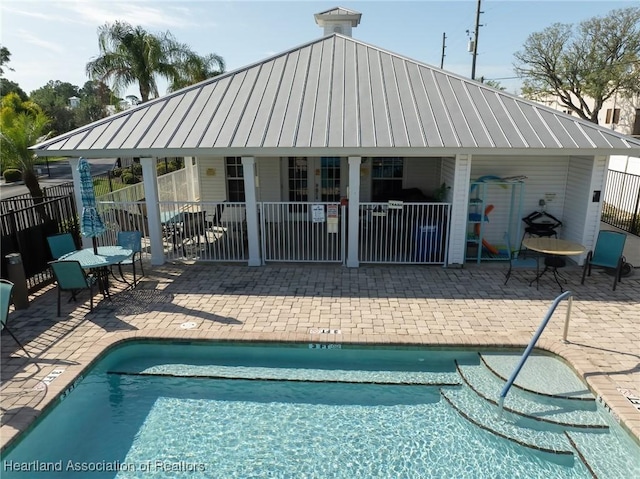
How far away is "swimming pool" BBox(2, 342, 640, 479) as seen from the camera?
447 centimetres

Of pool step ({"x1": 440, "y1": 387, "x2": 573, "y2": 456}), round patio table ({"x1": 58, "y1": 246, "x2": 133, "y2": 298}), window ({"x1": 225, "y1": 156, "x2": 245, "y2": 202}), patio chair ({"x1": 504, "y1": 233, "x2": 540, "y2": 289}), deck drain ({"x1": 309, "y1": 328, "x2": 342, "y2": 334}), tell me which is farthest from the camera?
window ({"x1": 225, "y1": 156, "x2": 245, "y2": 202})

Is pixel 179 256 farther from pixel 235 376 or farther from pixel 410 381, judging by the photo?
pixel 410 381

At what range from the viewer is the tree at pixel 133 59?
21828 millimetres

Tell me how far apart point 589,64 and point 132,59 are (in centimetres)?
3243

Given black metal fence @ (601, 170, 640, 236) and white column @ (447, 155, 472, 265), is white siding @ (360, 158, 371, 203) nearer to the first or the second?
white column @ (447, 155, 472, 265)

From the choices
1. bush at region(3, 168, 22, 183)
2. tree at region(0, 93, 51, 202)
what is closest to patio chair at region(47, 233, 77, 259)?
tree at region(0, 93, 51, 202)

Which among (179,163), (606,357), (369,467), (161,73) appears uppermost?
(161,73)

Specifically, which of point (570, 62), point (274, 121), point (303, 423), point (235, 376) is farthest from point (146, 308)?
point (570, 62)

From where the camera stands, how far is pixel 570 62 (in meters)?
33.4

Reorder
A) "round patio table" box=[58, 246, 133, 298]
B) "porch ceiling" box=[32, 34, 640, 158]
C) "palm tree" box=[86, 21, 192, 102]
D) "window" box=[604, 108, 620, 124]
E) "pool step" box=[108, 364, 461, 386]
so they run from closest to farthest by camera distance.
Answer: "pool step" box=[108, 364, 461, 386]
"round patio table" box=[58, 246, 133, 298]
"porch ceiling" box=[32, 34, 640, 158]
"palm tree" box=[86, 21, 192, 102]
"window" box=[604, 108, 620, 124]

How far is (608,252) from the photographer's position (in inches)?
336

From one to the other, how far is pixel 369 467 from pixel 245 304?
389 centimetres

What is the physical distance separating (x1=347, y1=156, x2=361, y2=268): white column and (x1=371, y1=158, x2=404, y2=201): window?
416 centimetres

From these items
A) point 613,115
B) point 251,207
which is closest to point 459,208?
point 251,207
